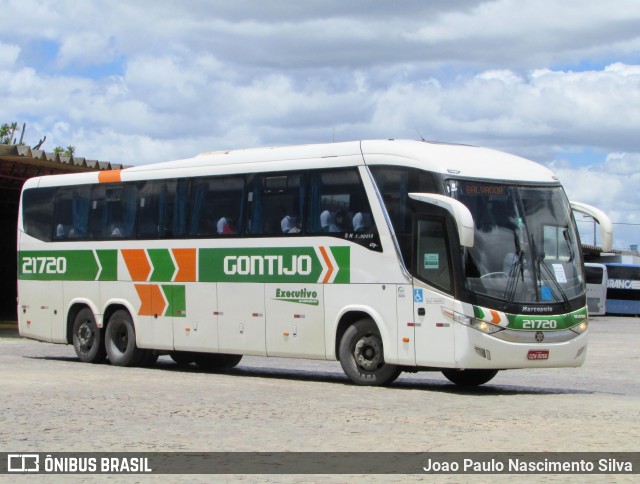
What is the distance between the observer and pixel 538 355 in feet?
54.3

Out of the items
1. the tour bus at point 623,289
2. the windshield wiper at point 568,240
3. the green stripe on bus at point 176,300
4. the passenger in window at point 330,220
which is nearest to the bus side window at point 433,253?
the passenger in window at point 330,220

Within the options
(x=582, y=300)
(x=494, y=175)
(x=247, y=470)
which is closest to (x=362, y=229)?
(x=494, y=175)

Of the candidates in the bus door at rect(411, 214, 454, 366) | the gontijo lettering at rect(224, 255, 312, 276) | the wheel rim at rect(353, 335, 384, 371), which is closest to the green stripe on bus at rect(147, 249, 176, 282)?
the gontijo lettering at rect(224, 255, 312, 276)

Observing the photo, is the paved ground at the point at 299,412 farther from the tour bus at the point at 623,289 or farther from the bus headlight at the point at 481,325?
the tour bus at the point at 623,289

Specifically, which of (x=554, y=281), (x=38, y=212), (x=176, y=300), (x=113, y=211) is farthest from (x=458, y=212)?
(x=38, y=212)

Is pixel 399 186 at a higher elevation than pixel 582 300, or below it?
higher

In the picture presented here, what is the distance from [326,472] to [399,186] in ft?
27.2

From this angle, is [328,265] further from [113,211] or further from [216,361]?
[113,211]

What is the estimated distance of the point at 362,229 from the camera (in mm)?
17734

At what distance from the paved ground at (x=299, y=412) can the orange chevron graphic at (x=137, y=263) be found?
1658mm

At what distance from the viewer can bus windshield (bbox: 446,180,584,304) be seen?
1656 centimetres

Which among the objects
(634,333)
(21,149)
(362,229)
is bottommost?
(634,333)

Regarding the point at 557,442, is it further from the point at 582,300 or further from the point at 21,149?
the point at 21,149

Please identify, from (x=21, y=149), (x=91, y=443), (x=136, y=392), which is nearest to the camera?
(x=91, y=443)
